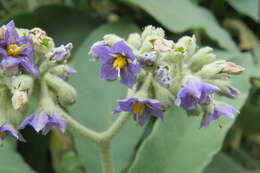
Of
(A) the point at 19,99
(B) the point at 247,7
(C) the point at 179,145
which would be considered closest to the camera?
(A) the point at 19,99

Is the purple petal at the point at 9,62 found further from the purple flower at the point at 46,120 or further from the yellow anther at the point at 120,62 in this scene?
the yellow anther at the point at 120,62

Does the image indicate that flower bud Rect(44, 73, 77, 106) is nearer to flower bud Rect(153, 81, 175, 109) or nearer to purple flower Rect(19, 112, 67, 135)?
purple flower Rect(19, 112, 67, 135)

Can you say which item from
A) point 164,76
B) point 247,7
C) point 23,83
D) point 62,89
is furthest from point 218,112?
point 247,7

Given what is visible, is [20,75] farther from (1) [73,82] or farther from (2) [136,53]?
(1) [73,82]

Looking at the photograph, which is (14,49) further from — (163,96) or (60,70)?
(163,96)

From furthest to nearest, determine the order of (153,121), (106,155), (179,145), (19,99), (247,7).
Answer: (247,7) < (153,121) < (179,145) < (106,155) < (19,99)

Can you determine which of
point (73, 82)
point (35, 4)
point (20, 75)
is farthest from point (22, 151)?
point (20, 75)
